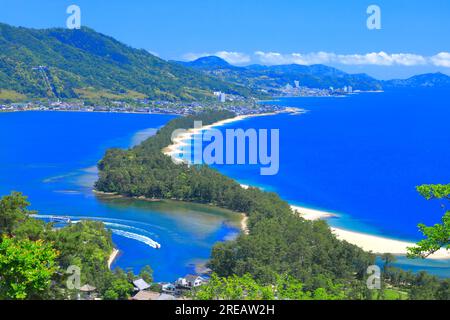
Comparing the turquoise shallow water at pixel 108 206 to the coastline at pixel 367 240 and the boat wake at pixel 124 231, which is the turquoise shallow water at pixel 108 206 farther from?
the coastline at pixel 367 240

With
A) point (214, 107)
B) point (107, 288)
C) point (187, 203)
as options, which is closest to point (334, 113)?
point (214, 107)

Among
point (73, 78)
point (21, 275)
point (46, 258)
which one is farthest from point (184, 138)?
point (73, 78)

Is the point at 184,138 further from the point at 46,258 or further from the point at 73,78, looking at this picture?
the point at 73,78

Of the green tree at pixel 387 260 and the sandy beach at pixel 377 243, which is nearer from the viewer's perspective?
the green tree at pixel 387 260

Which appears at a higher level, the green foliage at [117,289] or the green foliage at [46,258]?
the green foliage at [46,258]

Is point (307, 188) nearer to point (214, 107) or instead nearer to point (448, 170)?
point (448, 170)

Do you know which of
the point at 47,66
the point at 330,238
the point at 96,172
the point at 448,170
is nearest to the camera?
the point at 330,238

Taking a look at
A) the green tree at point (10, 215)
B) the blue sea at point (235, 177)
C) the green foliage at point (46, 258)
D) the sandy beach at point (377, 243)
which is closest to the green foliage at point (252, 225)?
the blue sea at point (235, 177)
